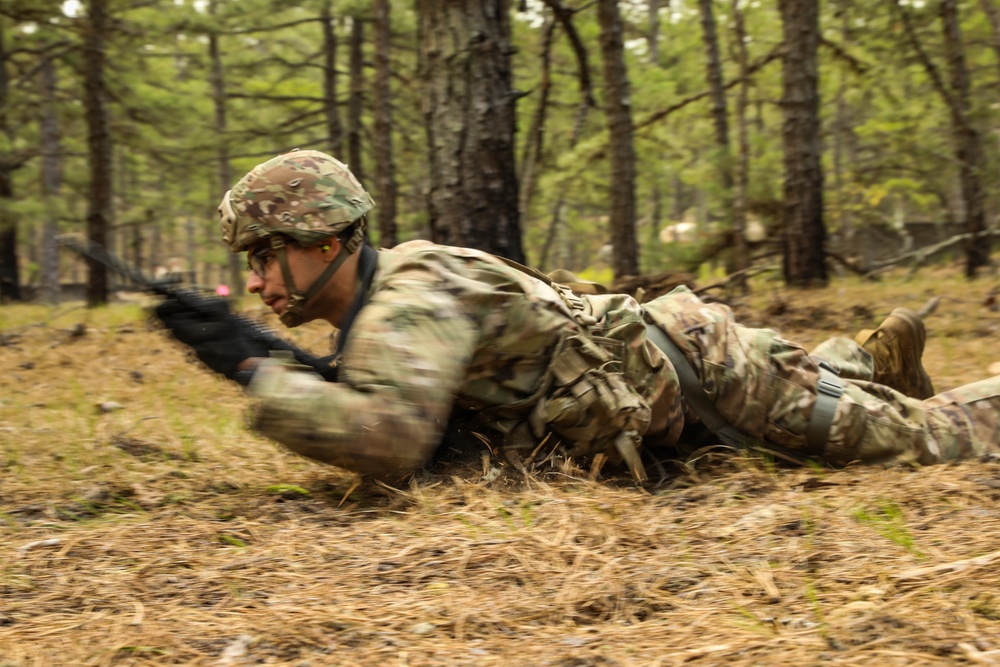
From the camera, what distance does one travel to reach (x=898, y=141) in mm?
9969

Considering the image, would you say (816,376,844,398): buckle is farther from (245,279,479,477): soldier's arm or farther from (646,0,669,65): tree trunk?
(646,0,669,65): tree trunk

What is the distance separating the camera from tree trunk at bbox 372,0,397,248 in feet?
31.2

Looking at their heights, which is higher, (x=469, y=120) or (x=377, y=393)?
(x=469, y=120)

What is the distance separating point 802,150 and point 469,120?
4.77 meters

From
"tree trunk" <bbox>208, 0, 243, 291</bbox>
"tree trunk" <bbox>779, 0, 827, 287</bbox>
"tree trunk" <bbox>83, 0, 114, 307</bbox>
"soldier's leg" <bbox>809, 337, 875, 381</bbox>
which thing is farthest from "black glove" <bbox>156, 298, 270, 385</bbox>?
"tree trunk" <bbox>208, 0, 243, 291</bbox>

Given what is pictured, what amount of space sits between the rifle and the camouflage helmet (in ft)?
0.70

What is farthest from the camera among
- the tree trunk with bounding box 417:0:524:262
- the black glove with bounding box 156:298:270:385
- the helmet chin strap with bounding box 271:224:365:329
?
the tree trunk with bounding box 417:0:524:262

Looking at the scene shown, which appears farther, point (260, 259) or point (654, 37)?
point (654, 37)

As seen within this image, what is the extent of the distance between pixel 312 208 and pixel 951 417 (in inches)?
102

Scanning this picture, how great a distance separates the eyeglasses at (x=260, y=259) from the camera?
2877mm

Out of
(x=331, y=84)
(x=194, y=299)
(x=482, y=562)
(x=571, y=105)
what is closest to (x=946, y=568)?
(x=482, y=562)

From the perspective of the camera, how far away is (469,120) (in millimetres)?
5082

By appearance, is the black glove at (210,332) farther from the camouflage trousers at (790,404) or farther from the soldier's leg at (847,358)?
the soldier's leg at (847,358)

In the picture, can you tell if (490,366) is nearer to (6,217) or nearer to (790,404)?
(790,404)
